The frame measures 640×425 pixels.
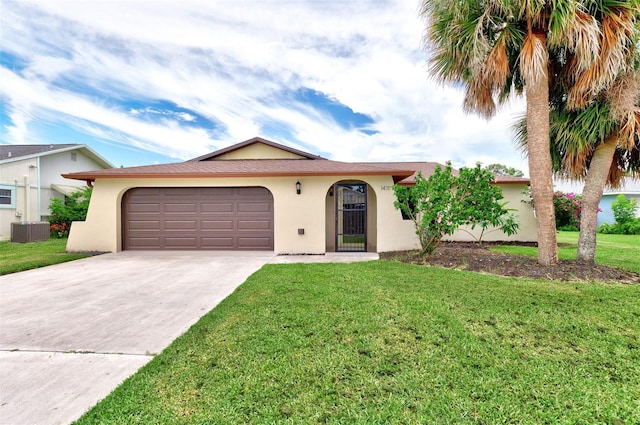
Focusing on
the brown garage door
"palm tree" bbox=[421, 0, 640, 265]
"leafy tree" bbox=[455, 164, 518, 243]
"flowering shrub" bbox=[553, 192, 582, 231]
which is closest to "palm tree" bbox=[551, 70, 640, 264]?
"palm tree" bbox=[421, 0, 640, 265]

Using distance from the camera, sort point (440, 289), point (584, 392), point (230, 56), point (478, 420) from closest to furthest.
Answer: point (478, 420) < point (584, 392) < point (440, 289) < point (230, 56)

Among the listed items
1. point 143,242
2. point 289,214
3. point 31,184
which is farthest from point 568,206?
point 31,184

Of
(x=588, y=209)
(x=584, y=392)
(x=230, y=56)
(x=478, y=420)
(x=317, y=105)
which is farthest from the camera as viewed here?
(x=317, y=105)

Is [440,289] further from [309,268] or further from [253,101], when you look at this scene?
[253,101]

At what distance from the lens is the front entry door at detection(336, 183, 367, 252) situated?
9.66m

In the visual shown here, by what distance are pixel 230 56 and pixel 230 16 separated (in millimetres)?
2962

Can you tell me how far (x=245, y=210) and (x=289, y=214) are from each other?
168 cm

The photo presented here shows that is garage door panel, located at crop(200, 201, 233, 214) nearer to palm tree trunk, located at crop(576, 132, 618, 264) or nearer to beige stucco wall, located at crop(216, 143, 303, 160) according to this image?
beige stucco wall, located at crop(216, 143, 303, 160)

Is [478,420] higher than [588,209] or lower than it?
lower

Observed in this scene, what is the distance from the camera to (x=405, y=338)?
306 centimetres

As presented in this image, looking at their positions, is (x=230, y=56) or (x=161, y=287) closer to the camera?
(x=161, y=287)

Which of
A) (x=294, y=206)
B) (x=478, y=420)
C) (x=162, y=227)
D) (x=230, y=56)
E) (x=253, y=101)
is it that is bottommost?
(x=478, y=420)

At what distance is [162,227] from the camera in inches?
381

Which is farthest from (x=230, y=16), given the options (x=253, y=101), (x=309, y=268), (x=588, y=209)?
(x=588, y=209)
